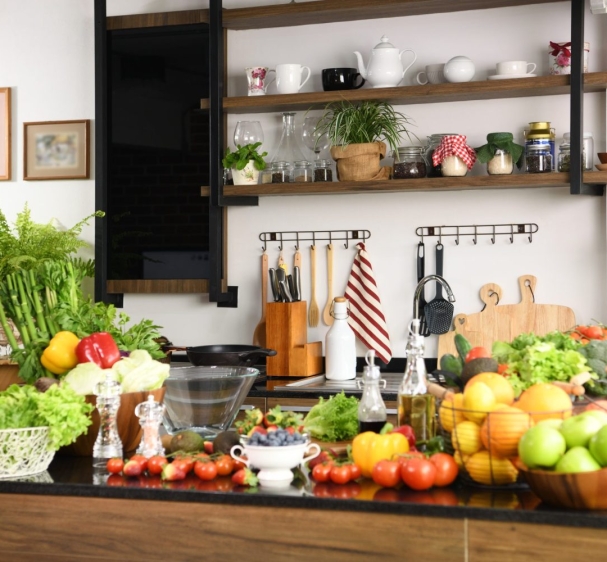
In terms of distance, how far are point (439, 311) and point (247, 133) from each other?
1220 millimetres

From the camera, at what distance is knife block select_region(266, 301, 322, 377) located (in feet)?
14.1

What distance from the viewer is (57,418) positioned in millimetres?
2064

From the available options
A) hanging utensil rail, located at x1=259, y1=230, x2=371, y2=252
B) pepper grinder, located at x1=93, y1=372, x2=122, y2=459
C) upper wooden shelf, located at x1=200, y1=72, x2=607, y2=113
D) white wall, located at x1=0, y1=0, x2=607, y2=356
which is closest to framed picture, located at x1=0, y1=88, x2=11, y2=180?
white wall, located at x1=0, y1=0, x2=607, y2=356

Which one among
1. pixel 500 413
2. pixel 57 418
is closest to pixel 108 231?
pixel 57 418

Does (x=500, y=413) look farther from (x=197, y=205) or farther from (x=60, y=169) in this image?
(x=60, y=169)

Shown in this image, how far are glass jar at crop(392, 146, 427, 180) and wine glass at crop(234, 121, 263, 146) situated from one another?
71 centimetres

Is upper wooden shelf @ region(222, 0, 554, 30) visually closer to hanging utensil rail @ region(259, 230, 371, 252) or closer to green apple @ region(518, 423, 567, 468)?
hanging utensil rail @ region(259, 230, 371, 252)

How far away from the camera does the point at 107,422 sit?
7.25ft

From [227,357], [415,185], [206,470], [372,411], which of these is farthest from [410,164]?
[206,470]

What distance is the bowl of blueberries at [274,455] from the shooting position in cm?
196

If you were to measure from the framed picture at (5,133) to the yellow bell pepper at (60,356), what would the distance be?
Answer: 2723 mm

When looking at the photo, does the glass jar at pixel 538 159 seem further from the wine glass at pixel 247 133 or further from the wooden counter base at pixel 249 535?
the wooden counter base at pixel 249 535

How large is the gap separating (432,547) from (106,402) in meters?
0.85

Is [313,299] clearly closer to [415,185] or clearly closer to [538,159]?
[415,185]
